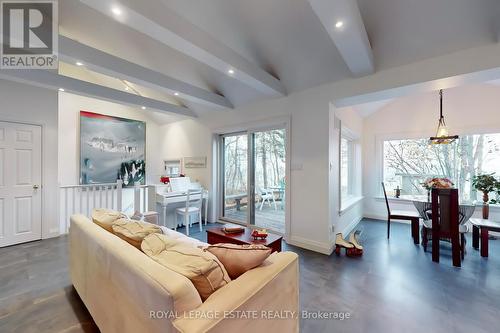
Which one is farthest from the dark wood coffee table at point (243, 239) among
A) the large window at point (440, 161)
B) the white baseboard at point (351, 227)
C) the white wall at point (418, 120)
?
the large window at point (440, 161)

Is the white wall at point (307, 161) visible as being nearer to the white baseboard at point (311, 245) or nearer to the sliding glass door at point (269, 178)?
the white baseboard at point (311, 245)

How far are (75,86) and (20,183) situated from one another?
6.24 feet

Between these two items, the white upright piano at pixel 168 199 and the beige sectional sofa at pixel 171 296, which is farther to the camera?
the white upright piano at pixel 168 199

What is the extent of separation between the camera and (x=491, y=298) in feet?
6.86

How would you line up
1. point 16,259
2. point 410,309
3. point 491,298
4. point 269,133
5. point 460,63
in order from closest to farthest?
point 410,309, point 491,298, point 460,63, point 16,259, point 269,133

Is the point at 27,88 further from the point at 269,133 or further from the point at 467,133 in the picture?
the point at 467,133

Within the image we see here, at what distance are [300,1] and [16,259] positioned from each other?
501cm

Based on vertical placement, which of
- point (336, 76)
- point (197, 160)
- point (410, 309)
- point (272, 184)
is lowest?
point (410, 309)

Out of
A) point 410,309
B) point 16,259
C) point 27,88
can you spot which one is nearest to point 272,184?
point 410,309

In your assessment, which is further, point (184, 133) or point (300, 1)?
point (184, 133)

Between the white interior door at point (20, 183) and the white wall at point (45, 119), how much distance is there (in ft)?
0.24

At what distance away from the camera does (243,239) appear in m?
2.44

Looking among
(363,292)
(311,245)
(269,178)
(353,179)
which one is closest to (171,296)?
(363,292)

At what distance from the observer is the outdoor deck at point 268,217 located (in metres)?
4.05
